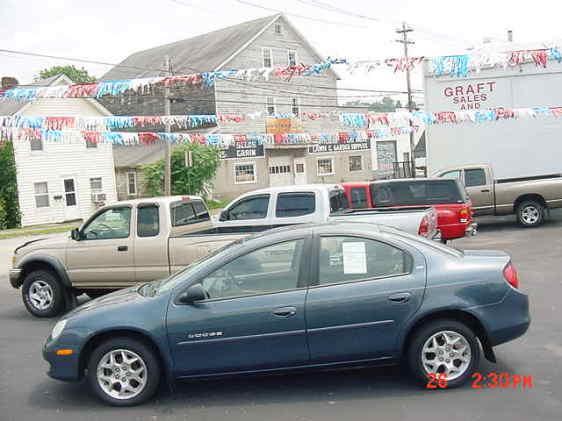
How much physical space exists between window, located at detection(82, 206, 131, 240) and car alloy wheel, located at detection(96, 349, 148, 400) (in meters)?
4.01

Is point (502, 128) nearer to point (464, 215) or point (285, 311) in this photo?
point (464, 215)

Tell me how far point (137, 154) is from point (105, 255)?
101 ft

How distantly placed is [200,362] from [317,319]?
1.03 metres

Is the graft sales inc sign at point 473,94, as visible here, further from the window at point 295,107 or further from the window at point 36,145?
the window at point 295,107

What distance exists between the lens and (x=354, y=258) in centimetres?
538

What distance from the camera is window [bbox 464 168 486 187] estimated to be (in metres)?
16.6

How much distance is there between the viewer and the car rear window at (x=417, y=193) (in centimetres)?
1359

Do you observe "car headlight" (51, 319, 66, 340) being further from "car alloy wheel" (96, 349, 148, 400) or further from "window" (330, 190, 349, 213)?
"window" (330, 190, 349, 213)

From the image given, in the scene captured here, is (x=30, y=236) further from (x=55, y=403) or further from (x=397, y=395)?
(x=397, y=395)

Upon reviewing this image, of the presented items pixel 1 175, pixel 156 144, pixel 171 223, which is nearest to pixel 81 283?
pixel 171 223

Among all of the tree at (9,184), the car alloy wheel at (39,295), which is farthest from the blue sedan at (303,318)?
the tree at (9,184)
